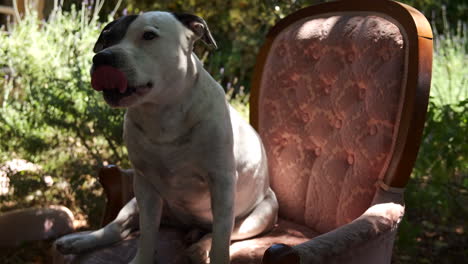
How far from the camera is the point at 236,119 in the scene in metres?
1.70

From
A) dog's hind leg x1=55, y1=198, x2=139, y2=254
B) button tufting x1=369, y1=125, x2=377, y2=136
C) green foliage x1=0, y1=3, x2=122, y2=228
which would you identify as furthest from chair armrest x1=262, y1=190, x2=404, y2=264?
green foliage x1=0, y1=3, x2=122, y2=228

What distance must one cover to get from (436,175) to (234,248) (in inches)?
60.4

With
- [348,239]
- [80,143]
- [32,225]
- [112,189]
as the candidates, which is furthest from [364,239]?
[80,143]

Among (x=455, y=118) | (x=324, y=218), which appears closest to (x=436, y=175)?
(x=455, y=118)

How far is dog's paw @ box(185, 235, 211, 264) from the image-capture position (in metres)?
1.63

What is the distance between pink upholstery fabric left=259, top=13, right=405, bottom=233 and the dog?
0.31 metres

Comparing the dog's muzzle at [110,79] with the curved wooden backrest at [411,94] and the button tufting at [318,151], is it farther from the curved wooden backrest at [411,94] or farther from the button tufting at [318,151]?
the button tufting at [318,151]

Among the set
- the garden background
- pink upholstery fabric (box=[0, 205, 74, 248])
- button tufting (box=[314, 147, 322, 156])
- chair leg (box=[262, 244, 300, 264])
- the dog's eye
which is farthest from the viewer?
pink upholstery fabric (box=[0, 205, 74, 248])

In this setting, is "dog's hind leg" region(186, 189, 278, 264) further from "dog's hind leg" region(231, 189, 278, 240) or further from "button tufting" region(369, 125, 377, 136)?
"button tufting" region(369, 125, 377, 136)

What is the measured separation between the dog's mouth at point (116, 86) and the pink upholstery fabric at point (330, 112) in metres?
0.91

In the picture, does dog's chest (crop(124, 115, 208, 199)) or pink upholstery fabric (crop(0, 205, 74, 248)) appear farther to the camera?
pink upholstery fabric (crop(0, 205, 74, 248))

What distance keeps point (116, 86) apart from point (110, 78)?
0.09 feet

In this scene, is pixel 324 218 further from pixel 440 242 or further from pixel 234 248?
pixel 440 242

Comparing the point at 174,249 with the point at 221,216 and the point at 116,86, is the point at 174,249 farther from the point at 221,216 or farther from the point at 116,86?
the point at 116,86
